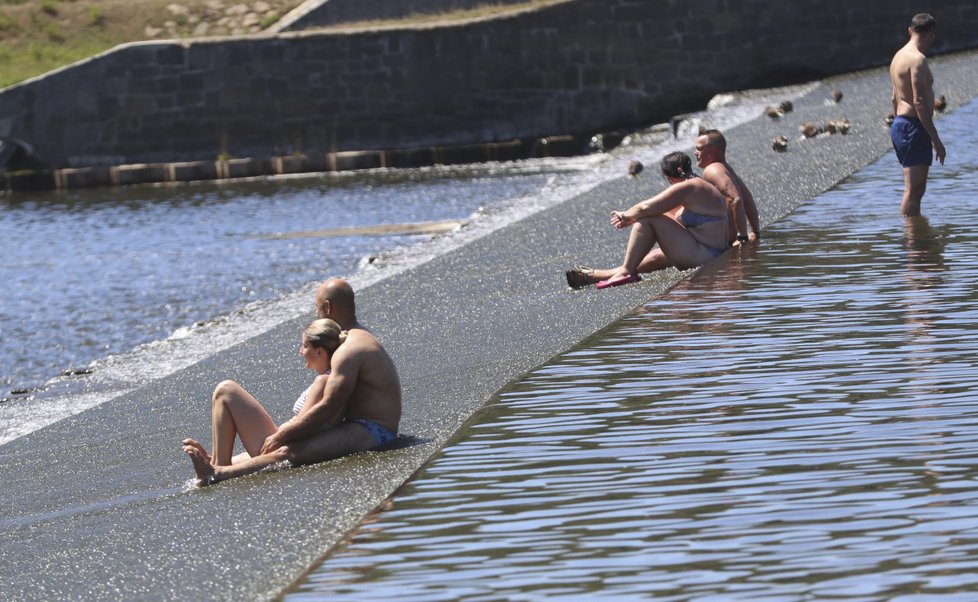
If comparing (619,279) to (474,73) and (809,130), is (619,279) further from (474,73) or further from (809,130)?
(474,73)

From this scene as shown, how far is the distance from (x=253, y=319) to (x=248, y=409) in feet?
21.2

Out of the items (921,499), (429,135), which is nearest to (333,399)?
(921,499)

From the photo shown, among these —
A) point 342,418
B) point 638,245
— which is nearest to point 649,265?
point 638,245

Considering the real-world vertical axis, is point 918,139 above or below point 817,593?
above

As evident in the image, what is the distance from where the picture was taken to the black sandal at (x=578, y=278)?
37.3 ft

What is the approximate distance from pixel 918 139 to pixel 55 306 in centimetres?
923

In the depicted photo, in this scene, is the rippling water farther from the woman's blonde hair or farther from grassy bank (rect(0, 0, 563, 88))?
the woman's blonde hair

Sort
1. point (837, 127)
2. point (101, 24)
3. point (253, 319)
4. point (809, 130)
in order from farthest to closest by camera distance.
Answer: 1. point (101, 24)
2. point (837, 127)
3. point (809, 130)
4. point (253, 319)

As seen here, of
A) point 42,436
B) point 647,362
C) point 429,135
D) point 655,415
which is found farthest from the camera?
point 429,135

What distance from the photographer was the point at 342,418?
7.48m

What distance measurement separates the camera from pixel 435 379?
9.15 metres

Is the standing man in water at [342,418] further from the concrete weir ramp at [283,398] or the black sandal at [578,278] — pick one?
the black sandal at [578,278]

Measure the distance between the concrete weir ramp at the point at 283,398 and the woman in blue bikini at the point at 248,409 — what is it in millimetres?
256

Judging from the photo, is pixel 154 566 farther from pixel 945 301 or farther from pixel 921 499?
pixel 945 301
